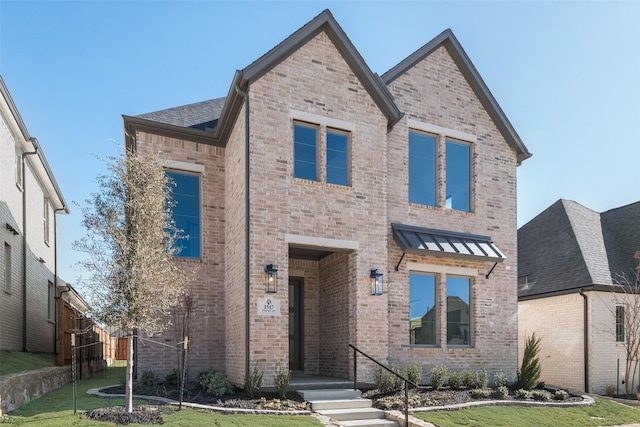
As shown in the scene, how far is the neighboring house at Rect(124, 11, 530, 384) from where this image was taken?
1076 centimetres

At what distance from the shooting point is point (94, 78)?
39.8 feet

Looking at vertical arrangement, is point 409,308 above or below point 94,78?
below

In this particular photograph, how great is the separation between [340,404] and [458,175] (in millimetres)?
7171

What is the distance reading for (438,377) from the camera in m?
11.2

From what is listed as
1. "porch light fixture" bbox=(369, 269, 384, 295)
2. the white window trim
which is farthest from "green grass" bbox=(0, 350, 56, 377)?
the white window trim

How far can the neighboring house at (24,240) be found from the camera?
13123 mm

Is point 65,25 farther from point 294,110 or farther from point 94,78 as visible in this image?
point 294,110

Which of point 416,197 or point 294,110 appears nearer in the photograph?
point 294,110

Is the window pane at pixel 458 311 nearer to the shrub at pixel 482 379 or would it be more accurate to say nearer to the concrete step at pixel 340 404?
the shrub at pixel 482 379

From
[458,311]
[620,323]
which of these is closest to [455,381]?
[458,311]

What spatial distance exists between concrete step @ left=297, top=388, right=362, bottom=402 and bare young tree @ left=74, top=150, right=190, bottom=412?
327 centimetres

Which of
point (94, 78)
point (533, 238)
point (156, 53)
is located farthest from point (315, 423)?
point (533, 238)

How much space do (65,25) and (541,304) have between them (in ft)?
54.8

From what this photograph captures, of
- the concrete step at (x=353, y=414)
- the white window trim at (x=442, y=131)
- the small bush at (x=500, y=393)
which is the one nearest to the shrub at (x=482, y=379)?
the small bush at (x=500, y=393)
